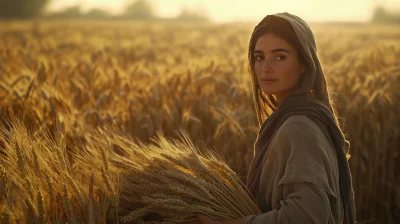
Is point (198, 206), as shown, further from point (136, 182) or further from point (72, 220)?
point (72, 220)

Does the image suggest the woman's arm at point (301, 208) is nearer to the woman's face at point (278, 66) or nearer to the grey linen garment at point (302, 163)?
the grey linen garment at point (302, 163)

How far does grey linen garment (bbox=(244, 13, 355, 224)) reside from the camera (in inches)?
63.7

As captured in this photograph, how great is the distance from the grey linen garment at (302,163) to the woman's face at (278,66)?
56 millimetres

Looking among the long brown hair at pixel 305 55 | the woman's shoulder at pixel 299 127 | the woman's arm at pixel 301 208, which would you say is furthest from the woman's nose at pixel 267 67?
the woman's arm at pixel 301 208

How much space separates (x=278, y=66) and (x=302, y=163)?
18.1 inches

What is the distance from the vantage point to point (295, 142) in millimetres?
1682

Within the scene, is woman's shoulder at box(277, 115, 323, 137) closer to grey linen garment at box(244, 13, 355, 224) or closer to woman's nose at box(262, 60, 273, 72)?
grey linen garment at box(244, 13, 355, 224)

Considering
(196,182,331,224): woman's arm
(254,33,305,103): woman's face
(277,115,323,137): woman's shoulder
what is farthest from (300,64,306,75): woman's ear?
(196,182,331,224): woman's arm

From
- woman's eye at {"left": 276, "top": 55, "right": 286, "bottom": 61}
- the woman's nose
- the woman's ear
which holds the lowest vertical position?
the woman's ear

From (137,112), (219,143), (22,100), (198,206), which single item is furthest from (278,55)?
(22,100)

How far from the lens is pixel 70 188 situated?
165cm

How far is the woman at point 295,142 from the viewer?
5.33 feet

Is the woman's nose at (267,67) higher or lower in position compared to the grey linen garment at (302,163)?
higher

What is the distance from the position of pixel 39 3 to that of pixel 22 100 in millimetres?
63296
